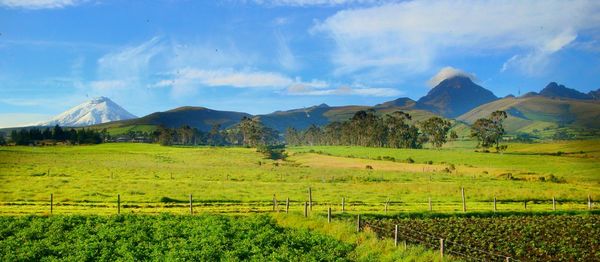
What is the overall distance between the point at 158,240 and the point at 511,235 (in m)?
26.8

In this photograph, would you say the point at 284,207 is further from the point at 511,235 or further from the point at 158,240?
the point at 511,235

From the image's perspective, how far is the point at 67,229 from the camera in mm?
35094

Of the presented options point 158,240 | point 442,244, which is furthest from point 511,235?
point 158,240

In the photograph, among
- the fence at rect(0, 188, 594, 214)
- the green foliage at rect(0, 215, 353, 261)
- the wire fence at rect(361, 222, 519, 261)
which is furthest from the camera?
the fence at rect(0, 188, 594, 214)

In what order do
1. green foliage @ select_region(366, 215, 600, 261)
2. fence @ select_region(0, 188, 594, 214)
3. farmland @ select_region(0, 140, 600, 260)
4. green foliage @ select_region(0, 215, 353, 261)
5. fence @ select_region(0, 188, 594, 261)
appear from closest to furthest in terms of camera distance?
1. green foliage @ select_region(0, 215, 353, 261)
2. green foliage @ select_region(366, 215, 600, 261)
3. farmland @ select_region(0, 140, 600, 260)
4. fence @ select_region(0, 188, 594, 261)
5. fence @ select_region(0, 188, 594, 214)

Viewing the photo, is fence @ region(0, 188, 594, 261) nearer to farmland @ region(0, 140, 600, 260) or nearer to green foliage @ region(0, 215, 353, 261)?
farmland @ region(0, 140, 600, 260)

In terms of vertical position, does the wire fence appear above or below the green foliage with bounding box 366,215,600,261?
above

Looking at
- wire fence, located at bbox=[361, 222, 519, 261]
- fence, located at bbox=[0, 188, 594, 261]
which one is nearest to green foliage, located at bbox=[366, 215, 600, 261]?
wire fence, located at bbox=[361, 222, 519, 261]

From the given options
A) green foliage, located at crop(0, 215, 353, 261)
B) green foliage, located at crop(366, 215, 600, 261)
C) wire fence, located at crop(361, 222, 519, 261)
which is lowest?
green foliage, located at crop(366, 215, 600, 261)

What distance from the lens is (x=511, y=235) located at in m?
36.9

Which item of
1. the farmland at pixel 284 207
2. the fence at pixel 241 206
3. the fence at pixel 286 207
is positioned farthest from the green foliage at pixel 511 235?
the fence at pixel 241 206

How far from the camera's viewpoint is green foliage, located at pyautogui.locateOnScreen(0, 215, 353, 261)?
2780cm

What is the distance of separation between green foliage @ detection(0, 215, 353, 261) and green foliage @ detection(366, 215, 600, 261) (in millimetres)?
8262

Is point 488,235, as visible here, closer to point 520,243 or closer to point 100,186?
point 520,243
